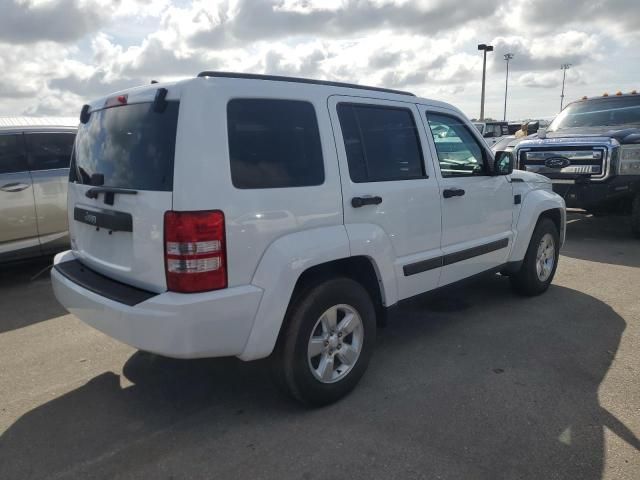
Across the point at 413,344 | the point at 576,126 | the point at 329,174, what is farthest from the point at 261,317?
the point at 576,126

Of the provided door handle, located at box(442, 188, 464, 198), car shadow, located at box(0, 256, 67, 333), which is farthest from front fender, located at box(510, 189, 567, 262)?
car shadow, located at box(0, 256, 67, 333)

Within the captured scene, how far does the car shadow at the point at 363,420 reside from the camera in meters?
2.53

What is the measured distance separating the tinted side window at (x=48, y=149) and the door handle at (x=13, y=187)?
0.23 meters

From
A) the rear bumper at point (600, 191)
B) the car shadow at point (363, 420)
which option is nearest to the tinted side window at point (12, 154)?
the car shadow at point (363, 420)

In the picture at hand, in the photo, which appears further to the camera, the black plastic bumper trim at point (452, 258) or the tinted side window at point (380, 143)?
the black plastic bumper trim at point (452, 258)

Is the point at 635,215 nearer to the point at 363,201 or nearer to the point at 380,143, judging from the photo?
the point at 380,143

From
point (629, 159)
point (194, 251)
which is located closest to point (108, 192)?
point (194, 251)

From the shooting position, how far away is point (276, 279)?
265 centimetres

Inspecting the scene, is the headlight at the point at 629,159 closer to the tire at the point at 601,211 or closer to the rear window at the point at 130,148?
the tire at the point at 601,211

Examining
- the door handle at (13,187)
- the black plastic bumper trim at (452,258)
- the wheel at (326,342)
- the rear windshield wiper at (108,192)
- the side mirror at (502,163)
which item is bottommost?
the wheel at (326,342)

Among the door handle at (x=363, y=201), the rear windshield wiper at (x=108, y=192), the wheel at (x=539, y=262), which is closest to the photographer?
the rear windshield wiper at (x=108, y=192)

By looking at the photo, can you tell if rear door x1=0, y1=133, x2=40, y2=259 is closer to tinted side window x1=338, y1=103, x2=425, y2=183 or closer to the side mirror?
tinted side window x1=338, y1=103, x2=425, y2=183

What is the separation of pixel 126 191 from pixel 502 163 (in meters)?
3.02

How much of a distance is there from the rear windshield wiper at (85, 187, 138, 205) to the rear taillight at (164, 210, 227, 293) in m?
0.38
